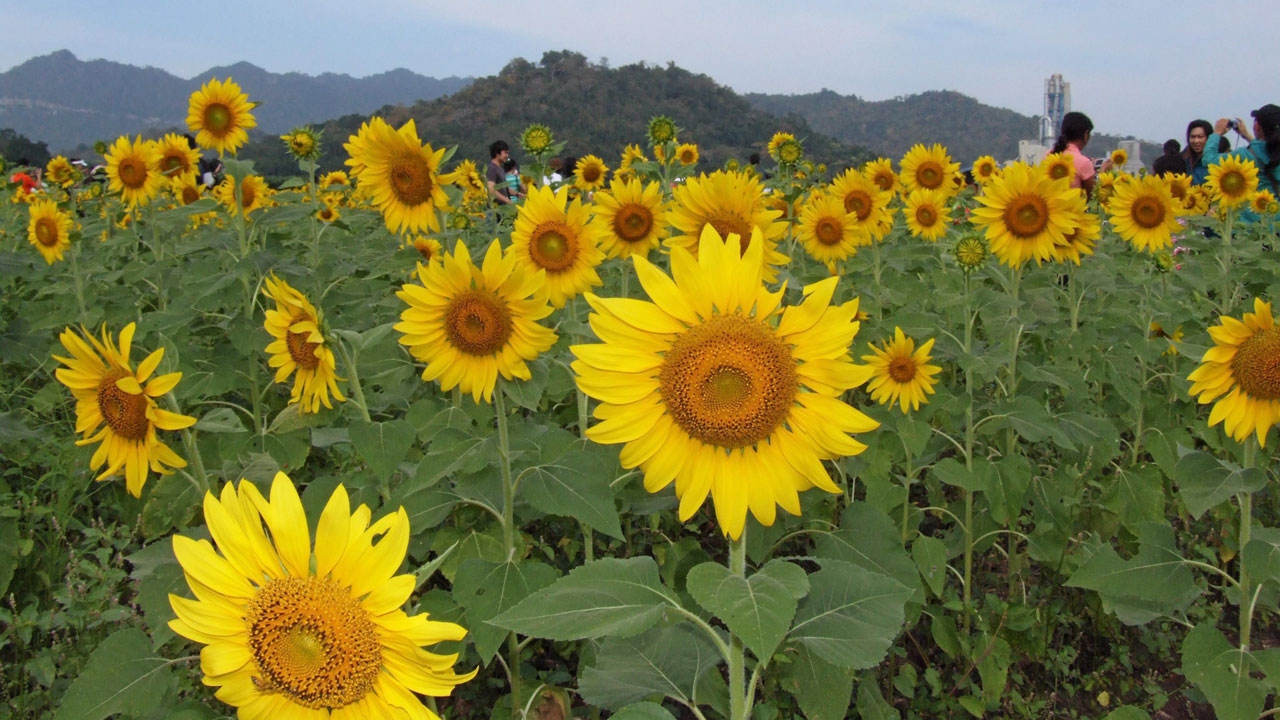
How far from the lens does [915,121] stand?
94.4m

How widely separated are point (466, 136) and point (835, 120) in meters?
60.5

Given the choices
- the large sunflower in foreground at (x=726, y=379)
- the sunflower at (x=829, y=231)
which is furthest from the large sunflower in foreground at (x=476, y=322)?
the sunflower at (x=829, y=231)

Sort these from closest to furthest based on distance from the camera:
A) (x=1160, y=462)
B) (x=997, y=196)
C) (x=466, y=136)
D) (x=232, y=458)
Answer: (x=232, y=458) < (x=1160, y=462) < (x=997, y=196) < (x=466, y=136)

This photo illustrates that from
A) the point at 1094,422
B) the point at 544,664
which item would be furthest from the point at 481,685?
the point at 1094,422

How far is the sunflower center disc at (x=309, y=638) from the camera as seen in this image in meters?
1.12

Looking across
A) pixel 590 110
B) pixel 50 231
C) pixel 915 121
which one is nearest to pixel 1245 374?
pixel 50 231

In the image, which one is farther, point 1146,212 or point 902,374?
point 1146,212

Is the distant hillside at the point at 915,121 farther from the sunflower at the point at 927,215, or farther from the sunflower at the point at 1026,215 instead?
the sunflower at the point at 1026,215

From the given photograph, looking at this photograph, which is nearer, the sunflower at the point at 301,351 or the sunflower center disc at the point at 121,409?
the sunflower center disc at the point at 121,409

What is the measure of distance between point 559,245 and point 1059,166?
12.4 feet

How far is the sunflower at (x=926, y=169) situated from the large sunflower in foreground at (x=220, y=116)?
4.61 meters

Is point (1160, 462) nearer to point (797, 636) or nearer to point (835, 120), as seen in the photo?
point (797, 636)

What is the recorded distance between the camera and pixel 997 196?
3686 mm

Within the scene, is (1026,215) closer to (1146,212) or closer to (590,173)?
(1146,212)
